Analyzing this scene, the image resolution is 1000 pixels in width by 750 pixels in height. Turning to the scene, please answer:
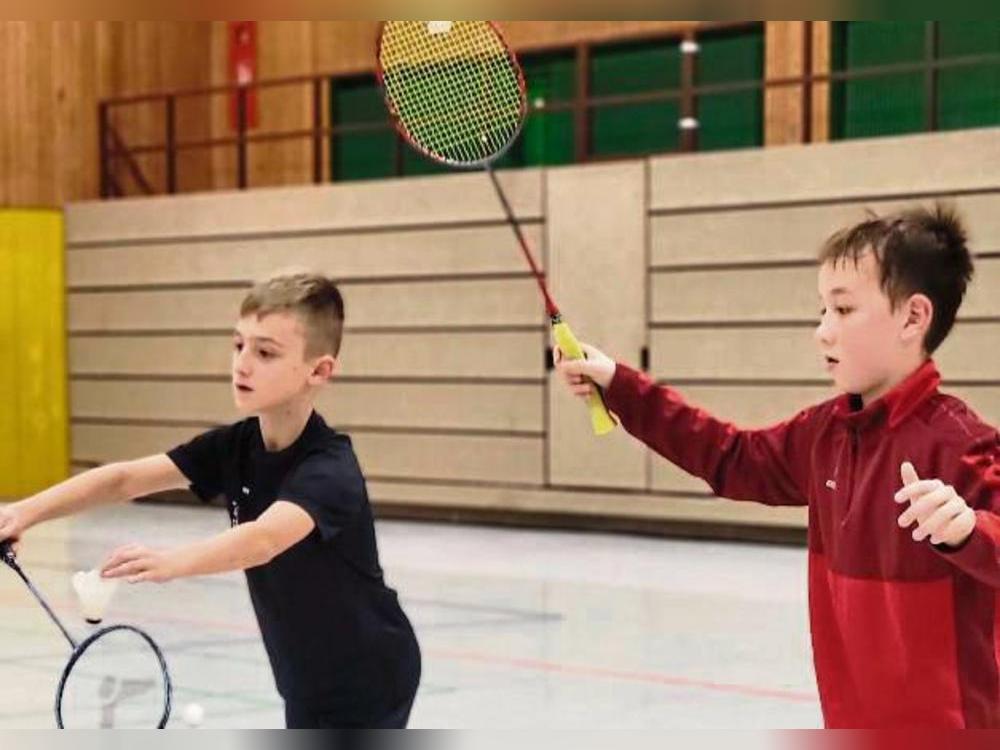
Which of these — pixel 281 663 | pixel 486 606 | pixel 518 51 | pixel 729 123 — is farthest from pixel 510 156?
pixel 281 663

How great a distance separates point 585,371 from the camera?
11.5 feet

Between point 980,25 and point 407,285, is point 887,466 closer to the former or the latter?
point 980,25

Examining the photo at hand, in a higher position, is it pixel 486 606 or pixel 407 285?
pixel 407 285

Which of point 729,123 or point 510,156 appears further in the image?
point 510,156

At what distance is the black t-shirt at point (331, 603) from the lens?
3.66m

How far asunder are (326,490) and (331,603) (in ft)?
0.84

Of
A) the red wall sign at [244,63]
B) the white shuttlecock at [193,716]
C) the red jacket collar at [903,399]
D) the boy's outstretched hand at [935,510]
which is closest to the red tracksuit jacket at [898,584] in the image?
the red jacket collar at [903,399]

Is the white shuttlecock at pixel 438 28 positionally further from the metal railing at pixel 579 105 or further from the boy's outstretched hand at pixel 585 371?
the metal railing at pixel 579 105

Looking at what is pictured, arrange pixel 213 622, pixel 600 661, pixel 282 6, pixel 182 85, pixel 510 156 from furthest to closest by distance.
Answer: pixel 182 85
pixel 510 156
pixel 213 622
pixel 600 661
pixel 282 6

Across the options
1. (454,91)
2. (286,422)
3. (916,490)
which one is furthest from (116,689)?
(916,490)

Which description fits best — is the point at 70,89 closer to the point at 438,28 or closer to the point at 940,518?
the point at 438,28

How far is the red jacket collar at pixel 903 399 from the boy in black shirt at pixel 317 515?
3.58ft

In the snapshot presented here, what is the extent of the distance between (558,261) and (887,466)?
412 inches

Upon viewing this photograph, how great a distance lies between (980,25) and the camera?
12.8m
